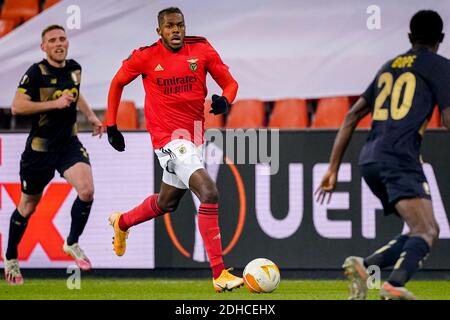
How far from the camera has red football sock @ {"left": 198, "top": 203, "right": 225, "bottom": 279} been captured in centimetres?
823

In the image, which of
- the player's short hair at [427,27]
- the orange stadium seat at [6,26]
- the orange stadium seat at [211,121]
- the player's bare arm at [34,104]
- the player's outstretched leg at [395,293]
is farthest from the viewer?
the orange stadium seat at [6,26]

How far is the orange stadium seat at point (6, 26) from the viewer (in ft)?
43.1

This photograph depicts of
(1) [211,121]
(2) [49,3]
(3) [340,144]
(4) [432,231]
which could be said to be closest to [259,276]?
(3) [340,144]

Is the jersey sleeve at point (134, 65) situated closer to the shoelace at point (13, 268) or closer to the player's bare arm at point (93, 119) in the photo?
the player's bare arm at point (93, 119)

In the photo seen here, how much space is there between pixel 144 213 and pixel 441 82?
3.04 metres

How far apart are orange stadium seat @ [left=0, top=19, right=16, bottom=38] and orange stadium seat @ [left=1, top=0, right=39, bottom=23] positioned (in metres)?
0.07

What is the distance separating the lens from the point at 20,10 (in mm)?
13445

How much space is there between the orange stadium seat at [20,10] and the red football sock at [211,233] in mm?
5773

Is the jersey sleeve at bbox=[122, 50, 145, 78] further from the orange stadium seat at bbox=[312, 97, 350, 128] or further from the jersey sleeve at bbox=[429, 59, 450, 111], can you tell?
the orange stadium seat at bbox=[312, 97, 350, 128]

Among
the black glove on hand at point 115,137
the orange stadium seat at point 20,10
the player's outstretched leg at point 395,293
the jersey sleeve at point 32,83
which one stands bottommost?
the player's outstretched leg at point 395,293

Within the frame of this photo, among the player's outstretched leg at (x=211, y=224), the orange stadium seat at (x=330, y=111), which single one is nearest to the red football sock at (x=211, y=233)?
the player's outstretched leg at (x=211, y=224)

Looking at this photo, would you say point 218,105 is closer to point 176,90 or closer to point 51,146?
point 176,90

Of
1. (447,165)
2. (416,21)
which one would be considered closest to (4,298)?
(416,21)
